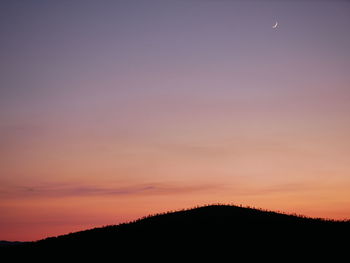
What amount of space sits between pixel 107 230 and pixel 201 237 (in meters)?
11.5

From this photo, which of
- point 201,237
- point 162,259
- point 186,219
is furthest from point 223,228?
point 162,259

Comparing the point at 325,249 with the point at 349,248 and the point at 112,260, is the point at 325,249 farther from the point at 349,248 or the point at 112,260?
the point at 112,260

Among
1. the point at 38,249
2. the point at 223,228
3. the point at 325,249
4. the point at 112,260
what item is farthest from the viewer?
the point at 38,249

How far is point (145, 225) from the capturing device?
37500 mm

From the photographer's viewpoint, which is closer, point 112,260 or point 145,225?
point 112,260

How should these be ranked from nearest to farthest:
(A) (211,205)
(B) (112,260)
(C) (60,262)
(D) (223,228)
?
(B) (112,260), (C) (60,262), (D) (223,228), (A) (211,205)

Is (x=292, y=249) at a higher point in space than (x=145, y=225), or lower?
lower

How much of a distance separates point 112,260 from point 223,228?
9.41 meters

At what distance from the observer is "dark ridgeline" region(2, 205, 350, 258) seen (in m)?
28.2

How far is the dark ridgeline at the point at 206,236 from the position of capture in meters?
28.2

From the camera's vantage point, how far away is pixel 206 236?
1227 inches

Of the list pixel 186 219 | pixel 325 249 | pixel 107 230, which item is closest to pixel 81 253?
pixel 107 230

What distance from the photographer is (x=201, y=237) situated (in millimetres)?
31062

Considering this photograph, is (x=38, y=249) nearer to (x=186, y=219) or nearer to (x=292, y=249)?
(x=186, y=219)
